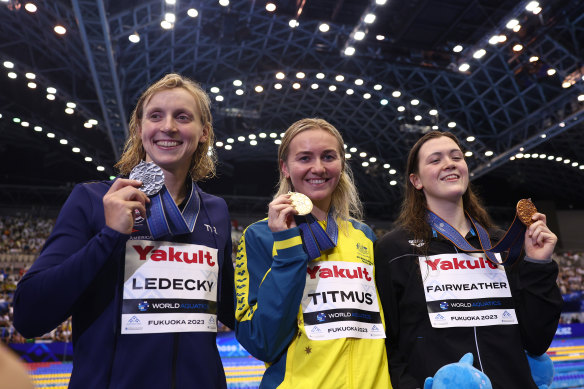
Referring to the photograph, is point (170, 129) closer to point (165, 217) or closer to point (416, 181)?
point (165, 217)

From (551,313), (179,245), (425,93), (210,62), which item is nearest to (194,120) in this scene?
(179,245)

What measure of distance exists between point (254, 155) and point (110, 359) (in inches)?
1002

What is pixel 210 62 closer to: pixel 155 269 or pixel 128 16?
pixel 128 16

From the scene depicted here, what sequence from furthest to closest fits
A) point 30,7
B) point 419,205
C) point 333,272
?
1. point 30,7
2. point 419,205
3. point 333,272

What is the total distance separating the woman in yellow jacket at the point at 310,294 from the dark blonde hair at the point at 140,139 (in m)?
0.46

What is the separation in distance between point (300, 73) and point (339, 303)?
47.8 feet

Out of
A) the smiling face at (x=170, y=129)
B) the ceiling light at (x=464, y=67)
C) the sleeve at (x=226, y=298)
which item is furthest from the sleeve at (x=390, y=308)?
the ceiling light at (x=464, y=67)

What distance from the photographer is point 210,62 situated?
1611 centimetres

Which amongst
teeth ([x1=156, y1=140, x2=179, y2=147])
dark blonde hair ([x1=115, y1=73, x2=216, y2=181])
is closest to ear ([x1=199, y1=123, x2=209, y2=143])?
dark blonde hair ([x1=115, y1=73, x2=216, y2=181])

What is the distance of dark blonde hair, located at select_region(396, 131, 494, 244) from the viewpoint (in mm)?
2486

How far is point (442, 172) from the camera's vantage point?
2.45 meters

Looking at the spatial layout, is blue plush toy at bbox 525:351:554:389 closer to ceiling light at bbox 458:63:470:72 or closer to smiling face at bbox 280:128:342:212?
smiling face at bbox 280:128:342:212

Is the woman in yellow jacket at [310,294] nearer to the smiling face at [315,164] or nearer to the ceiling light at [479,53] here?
the smiling face at [315,164]

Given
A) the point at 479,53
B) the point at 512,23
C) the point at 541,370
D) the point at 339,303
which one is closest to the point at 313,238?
the point at 339,303
